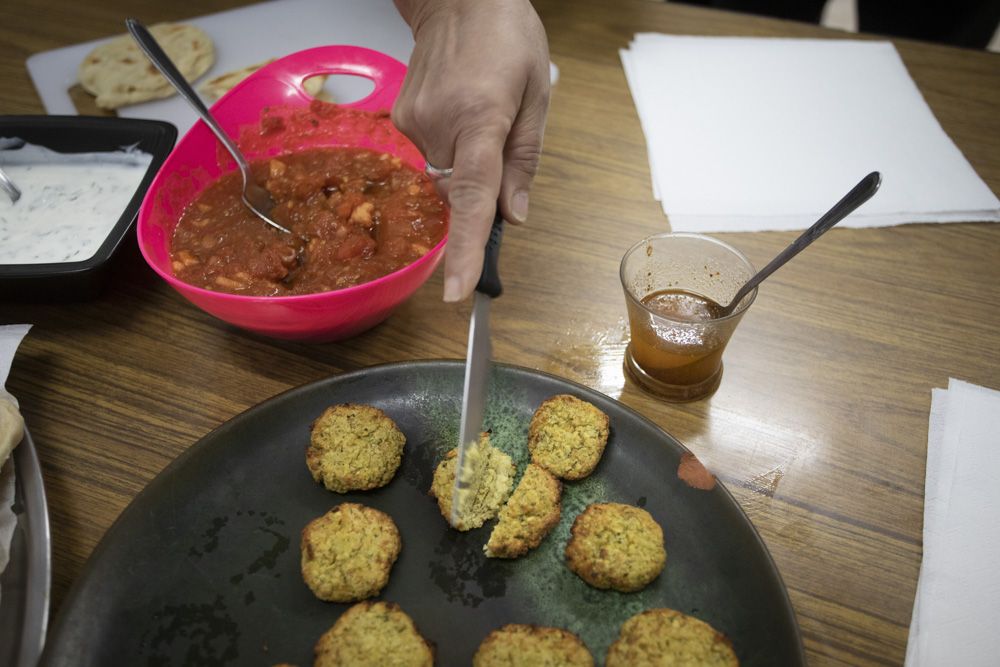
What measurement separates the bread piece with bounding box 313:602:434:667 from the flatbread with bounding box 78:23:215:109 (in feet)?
6.16

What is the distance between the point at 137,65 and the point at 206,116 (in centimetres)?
90

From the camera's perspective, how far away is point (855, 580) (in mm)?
1280

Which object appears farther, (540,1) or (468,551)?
(540,1)

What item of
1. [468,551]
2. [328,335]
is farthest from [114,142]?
[468,551]

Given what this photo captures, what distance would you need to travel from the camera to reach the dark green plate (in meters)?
1.14

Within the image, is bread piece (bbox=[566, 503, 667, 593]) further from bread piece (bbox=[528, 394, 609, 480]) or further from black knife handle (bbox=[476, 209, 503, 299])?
black knife handle (bbox=[476, 209, 503, 299])

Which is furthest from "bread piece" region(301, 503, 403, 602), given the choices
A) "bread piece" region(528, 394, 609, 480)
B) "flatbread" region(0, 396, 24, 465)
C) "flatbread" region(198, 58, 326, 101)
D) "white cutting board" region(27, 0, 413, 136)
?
"flatbread" region(198, 58, 326, 101)

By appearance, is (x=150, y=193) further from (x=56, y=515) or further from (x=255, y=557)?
(x=255, y=557)

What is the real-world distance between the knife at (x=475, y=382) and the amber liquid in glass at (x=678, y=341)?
35cm

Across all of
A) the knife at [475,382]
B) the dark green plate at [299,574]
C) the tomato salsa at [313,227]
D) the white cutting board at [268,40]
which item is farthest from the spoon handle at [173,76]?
the knife at [475,382]

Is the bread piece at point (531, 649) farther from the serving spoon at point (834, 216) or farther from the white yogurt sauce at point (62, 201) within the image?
the white yogurt sauce at point (62, 201)

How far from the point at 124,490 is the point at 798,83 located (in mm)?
2411

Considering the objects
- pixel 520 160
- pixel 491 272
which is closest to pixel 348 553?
pixel 491 272

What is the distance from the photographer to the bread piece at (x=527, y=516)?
1.24 meters
